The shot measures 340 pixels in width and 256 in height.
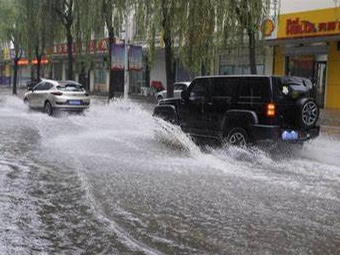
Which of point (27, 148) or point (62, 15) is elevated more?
point (62, 15)

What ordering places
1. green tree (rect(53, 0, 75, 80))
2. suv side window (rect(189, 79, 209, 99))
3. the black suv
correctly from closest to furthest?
the black suv, suv side window (rect(189, 79, 209, 99)), green tree (rect(53, 0, 75, 80))

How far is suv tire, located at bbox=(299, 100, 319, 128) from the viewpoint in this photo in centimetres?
1215

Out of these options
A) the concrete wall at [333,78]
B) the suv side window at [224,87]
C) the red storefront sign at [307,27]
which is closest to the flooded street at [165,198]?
the suv side window at [224,87]

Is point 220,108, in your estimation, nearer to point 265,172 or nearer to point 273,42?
point 265,172

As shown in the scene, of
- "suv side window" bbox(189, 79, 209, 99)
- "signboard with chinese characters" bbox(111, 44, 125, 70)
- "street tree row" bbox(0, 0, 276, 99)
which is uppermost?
"street tree row" bbox(0, 0, 276, 99)

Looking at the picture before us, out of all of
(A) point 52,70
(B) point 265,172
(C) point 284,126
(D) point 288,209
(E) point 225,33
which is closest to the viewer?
(D) point 288,209

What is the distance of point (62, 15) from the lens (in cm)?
3034

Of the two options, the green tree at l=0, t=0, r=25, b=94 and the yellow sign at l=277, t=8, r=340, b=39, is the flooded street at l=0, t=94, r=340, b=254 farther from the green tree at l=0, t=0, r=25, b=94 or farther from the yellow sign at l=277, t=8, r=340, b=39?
the green tree at l=0, t=0, r=25, b=94

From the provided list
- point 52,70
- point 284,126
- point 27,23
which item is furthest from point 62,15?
point 52,70

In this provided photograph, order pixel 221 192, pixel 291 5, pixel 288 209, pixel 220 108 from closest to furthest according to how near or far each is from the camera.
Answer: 1. pixel 288 209
2. pixel 221 192
3. pixel 220 108
4. pixel 291 5

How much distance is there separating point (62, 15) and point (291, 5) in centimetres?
1181

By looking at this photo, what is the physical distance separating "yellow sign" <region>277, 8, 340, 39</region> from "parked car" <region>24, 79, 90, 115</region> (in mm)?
10738

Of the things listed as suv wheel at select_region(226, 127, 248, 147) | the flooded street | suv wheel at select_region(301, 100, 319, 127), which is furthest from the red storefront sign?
suv wheel at select_region(226, 127, 248, 147)

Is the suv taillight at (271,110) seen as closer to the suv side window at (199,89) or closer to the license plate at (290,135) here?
the license plate at (290,135)
